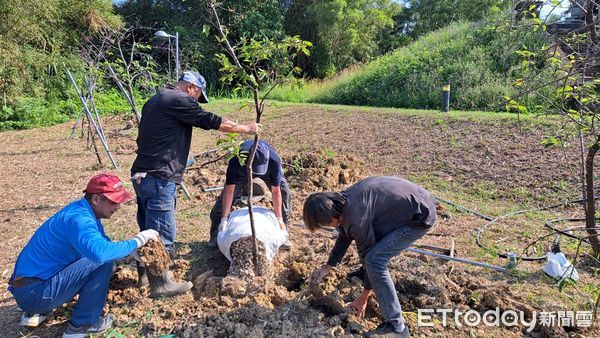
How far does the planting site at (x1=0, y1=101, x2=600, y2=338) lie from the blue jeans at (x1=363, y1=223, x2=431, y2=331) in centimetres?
24

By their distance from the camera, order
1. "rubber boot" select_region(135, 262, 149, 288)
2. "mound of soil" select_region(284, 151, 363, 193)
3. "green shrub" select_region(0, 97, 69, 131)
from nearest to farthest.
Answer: "rubber boot" select_region(135, 262, 149, 288) < "mound of soil" select_region(284, 151, 363, 193) < "green shrub" select_region(0, 97, 69, 131)

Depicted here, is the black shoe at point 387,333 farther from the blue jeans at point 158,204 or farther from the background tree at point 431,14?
the background tree at point 431,14

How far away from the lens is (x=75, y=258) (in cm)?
264

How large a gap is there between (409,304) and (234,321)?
1.21 metres

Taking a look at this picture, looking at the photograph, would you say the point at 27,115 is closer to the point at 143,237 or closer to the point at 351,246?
the point at 143,237

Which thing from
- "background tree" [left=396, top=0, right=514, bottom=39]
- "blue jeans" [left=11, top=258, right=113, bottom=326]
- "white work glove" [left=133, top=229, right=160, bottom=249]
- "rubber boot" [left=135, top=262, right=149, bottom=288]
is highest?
"background tree" [left=396, top=0, right=514, bottom=39]

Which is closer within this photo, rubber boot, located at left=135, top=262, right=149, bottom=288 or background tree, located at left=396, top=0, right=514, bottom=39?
rubber boot, located at left=135, top=262, right=149, bottom=288

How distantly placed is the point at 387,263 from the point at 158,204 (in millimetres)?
1740

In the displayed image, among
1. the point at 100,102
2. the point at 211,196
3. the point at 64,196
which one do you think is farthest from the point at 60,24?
the point at 211,196

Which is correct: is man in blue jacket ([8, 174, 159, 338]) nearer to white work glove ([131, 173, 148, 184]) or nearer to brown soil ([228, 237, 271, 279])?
white work glove ([131, 173, 148, 184])

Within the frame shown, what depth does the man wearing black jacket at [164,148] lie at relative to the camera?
3.06 metres

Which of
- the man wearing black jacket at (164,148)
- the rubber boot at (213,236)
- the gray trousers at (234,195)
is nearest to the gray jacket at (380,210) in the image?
the man wearing black jacket at (164,148)

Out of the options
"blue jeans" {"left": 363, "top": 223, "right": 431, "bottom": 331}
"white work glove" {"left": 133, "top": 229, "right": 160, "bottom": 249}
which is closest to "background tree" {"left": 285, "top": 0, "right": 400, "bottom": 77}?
"white work glove" {"left": 133, "top": 229, "right": 160, "bottom": 249}

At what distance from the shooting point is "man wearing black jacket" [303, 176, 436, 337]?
7.95ft
